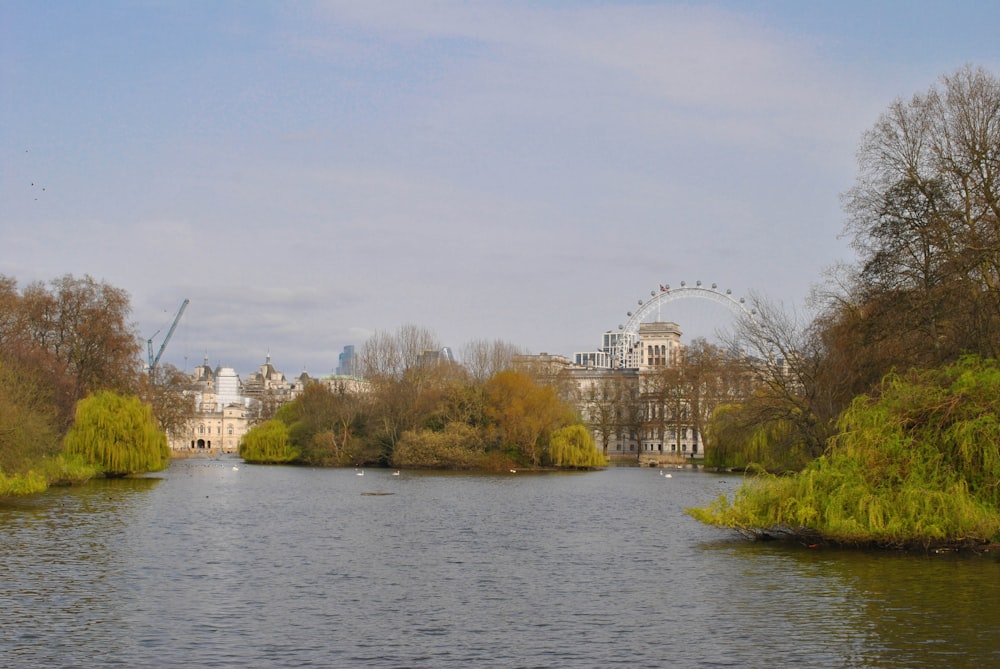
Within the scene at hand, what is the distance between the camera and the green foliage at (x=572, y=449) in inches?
3300

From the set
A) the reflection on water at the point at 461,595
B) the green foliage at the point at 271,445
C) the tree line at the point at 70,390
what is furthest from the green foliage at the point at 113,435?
the green foliage at the point at 271,445

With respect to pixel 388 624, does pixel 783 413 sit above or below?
above

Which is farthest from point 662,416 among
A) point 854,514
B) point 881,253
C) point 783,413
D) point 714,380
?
point 854,514

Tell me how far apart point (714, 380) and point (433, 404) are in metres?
30.3

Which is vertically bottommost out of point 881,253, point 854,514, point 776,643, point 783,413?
point 776,643

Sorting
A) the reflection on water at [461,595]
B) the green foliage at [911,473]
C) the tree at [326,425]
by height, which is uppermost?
the tree at [326,425]

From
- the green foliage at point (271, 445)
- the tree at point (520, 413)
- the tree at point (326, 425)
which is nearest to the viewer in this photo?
the tree at point (520, 413)

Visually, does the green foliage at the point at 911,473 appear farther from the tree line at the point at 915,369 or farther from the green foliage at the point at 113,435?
the green foliage at the point at 113,435

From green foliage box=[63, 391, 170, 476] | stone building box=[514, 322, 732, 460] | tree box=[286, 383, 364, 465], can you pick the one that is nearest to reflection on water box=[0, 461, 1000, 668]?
green foliage box=[63, 391, 170, 476]

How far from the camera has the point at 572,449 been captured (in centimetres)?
8412

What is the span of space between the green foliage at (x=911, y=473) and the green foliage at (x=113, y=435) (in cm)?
3926

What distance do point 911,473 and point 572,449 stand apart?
58790 millimetres

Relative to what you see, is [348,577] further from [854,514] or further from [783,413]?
[783,413]

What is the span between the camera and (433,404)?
8731cm
